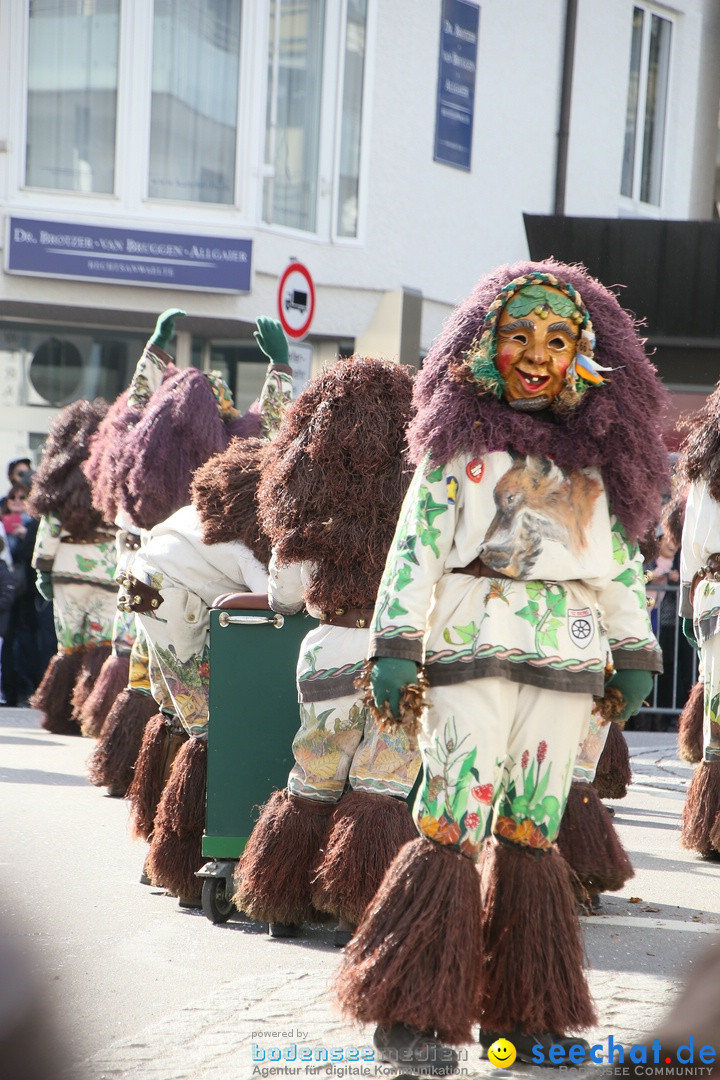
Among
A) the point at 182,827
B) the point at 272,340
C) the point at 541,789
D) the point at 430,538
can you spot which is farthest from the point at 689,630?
the point at 430,538

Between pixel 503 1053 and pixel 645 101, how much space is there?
1654cm

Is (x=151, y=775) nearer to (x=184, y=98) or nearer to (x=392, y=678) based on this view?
(x=392, y=678)

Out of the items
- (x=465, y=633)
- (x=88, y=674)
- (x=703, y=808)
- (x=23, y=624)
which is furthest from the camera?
(x=23, y=624)

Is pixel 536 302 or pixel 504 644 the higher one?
pixel 536 302

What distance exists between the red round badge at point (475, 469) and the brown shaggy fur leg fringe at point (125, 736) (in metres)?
4.32

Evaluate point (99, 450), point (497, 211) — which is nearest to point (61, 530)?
point (99, 450)

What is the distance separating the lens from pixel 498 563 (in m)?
3.63

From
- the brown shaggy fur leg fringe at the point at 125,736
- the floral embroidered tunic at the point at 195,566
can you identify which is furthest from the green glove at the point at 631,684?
the brown shaggy fur leg fringe at the point at 125,736

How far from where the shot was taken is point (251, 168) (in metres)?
15.6

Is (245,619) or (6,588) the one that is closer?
(245,619)

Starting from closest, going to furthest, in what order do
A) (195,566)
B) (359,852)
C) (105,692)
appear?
(359,852)
(195,566)
(105,692)

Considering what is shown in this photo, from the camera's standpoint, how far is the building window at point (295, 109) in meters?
15.9

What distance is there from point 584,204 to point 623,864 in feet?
44.5

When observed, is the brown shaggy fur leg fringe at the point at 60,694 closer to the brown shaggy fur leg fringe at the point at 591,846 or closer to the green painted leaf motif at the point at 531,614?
the brown shaggy fur leg fringe at the point at 591,846
